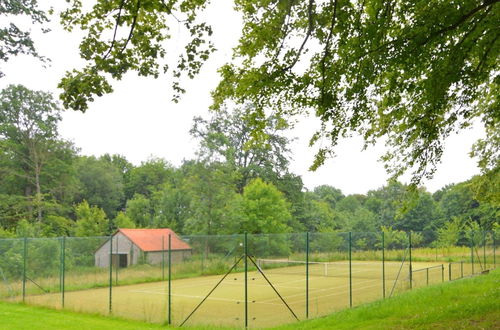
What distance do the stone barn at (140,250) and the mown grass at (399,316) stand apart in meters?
9.22

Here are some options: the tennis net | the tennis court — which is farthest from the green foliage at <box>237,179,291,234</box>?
the tennis court

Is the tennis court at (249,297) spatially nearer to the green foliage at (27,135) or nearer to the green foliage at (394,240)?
the green foliage at (394,240)

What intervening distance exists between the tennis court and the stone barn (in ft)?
4.94

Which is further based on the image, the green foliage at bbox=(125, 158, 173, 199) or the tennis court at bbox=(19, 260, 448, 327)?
the green foliage at bbox=(125, 158, 173, 199)

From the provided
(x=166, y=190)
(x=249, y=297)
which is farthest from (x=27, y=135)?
(x=249, y=297)

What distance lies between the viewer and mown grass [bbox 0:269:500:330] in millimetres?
9898

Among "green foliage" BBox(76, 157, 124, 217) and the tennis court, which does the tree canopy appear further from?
"green foliage" BBox(76, 157, 124, 217)

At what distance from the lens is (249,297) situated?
823 inches

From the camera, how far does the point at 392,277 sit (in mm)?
26422

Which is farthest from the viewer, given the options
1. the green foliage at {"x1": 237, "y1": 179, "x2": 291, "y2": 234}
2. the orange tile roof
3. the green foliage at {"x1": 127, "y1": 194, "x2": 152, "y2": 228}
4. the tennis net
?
the green foliage at {"x1": 127, "y1": 194, "x2": 152, "y2": 228}

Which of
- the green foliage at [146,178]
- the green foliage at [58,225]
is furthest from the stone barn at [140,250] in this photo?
the green foliage at [146,178]

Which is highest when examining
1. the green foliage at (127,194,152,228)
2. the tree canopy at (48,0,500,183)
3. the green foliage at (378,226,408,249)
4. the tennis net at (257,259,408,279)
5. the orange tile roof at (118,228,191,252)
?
the tree canopy at (48,0,500,183)

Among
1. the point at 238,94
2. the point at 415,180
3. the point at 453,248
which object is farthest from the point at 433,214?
the point at 238,94

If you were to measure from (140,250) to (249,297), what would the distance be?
992cm
